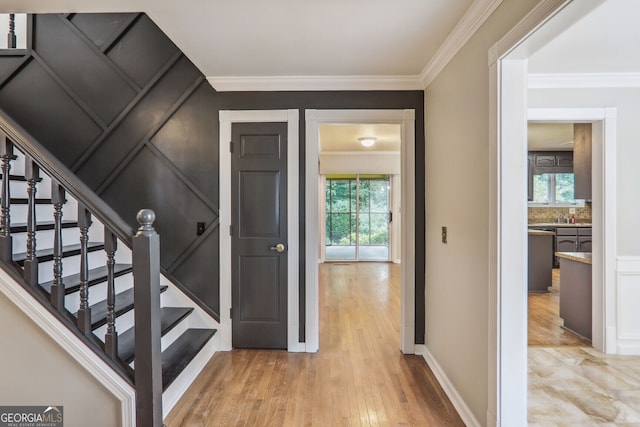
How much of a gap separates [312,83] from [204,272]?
2.03 metres

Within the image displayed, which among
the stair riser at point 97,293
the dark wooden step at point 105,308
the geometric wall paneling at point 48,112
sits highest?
the geometric wall paneling at point 48,112

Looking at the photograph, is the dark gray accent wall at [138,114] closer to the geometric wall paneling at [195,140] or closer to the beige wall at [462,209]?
the geometric wall paneling at [195,140]

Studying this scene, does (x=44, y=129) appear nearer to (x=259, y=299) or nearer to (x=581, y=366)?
(x=259, y=299)

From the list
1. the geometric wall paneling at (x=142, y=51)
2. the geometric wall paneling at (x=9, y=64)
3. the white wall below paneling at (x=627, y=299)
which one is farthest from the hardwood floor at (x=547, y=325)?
the geometric wall paneling at (x=9, y=64)

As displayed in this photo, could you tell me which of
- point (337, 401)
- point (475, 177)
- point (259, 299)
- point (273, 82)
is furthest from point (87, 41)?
point (337, 401)

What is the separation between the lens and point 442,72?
2.50 meters

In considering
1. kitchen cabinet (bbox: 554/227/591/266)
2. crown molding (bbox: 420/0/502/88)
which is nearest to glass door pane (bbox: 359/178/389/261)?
kitchen cabinet (bbox: 554/227/591/266)

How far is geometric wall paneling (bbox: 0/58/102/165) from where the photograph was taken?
3131 millimetres

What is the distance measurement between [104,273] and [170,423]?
47.1 inches

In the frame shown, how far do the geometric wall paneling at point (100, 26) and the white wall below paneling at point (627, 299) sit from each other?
17.0 ft

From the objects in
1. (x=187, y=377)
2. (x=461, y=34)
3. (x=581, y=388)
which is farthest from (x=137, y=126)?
(x=581, y=388)

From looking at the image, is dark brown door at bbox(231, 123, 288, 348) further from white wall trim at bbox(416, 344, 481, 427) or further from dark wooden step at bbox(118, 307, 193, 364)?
white wall trim at bbox(416, 344, 481, 427)

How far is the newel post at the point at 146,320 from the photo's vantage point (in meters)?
1.72

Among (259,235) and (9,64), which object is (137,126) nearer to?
(9,64)
